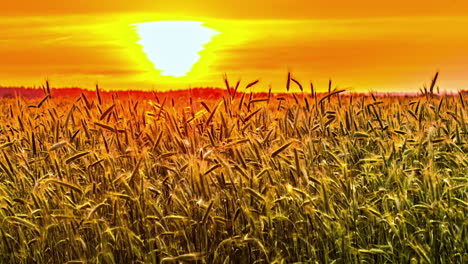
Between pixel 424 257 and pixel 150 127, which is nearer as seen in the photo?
pixel 424 257

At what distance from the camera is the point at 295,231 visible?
Answer: 392 centimetres

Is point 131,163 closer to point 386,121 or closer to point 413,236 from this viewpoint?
point 413,236

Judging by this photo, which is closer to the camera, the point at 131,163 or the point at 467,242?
the point at 467,242

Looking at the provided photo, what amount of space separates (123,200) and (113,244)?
386 millimetres

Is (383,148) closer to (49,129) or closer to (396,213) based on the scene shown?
(396,213)

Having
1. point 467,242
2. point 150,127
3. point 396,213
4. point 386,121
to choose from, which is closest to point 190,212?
point 396,213

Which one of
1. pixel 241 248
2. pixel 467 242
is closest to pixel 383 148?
pixel 467 242

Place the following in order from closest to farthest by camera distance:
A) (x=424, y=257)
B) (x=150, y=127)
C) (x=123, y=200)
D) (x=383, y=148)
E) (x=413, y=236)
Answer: (x=424, y=257)
(x=413, y=236)
(x=123, y=200)
(x=383, y=148)
(x=150, y=127)

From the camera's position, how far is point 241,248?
373 centimetres

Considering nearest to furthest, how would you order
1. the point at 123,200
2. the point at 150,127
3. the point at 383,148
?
1. the point at 123,200
2. the point at 383,148
3. the point at 150,127

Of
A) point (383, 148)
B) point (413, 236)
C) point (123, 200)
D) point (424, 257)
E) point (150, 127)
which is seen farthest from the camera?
point (150, 127)

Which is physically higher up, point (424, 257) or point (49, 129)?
point (49, 129)

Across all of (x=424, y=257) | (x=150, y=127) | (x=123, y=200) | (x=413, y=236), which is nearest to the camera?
(x=424, y=257)

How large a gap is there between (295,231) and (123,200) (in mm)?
1192
